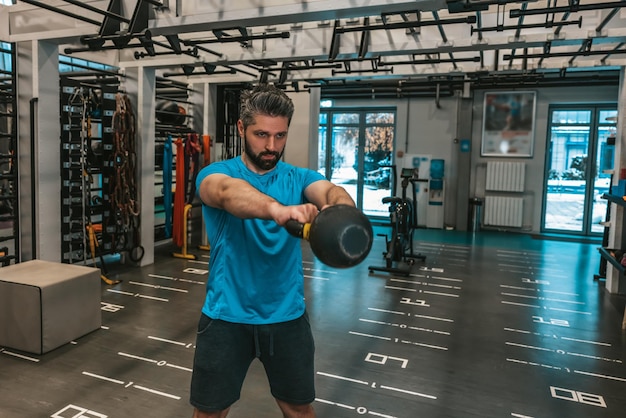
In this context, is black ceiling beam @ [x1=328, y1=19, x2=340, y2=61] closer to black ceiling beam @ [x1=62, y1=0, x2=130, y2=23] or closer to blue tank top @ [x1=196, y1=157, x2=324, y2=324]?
black ceiling beam @ [x1=62, y1=0, x2=130, y2=23]

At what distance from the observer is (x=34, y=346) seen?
3422mm

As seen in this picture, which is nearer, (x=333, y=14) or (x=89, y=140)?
(x=333, y=14)

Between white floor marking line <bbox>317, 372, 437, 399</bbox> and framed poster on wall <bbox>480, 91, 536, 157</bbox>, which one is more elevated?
framed poster on wall <bbox>480, 91, 536, 157</bbox>

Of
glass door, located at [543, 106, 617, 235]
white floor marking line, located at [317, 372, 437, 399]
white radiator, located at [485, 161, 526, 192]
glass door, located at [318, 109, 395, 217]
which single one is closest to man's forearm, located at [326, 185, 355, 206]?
white floor marking line, located at [317, 372, 437, 399]

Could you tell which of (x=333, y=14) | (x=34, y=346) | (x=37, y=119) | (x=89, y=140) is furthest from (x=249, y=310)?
(x=89, y=140)

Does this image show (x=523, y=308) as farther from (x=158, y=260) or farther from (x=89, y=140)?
(x=89, y=140)

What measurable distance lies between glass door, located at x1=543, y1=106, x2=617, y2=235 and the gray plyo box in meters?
8.84

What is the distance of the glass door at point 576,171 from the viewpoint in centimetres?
924

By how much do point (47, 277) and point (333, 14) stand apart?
2.85 metres

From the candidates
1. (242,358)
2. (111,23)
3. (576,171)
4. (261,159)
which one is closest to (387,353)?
(242,358)

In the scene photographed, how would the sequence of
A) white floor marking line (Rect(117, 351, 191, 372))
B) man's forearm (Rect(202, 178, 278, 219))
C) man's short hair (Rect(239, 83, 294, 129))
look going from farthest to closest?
1. white floor marking line (Rect(117, 351, 191, 372))
2. man's short hair (Rect(239, 83, 294, 129))
3. man's forearm (Rect(202, 178, 278, 219))

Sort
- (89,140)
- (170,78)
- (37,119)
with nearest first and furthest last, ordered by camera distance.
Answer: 1. (37,119)
2. (89,140)
3. (170,78)

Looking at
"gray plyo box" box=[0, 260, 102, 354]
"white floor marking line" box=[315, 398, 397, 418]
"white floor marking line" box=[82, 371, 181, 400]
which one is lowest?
"white floor marking line" box=[315, 398, 397, 418]

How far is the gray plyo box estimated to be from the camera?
3391 millimetres
